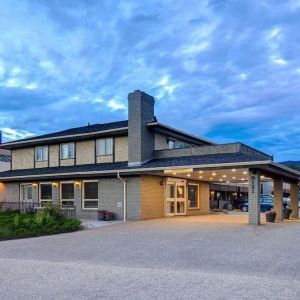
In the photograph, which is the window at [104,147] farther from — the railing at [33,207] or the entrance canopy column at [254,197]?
the entrance canopy column at [254,197]

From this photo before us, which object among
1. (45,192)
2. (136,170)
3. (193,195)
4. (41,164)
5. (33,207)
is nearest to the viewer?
(136,170)

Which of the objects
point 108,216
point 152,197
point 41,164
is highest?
point 41,164

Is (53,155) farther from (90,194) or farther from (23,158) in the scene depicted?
(90,194)

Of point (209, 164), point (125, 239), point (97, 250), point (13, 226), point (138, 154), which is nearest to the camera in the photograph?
point (97, 250)

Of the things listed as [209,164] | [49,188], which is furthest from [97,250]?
[49,188]

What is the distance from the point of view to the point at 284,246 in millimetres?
13117

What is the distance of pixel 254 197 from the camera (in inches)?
808

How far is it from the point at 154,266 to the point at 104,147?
1757 cm

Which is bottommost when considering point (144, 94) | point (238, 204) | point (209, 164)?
point (238, 204)

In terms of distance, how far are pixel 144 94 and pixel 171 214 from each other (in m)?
7.90

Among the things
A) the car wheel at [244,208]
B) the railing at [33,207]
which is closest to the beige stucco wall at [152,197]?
the railing at [33,207]

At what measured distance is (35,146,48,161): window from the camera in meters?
30.6

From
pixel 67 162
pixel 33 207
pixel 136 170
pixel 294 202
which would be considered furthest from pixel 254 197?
pixel 67 162

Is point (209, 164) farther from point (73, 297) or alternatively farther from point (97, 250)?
point (73, 297)
